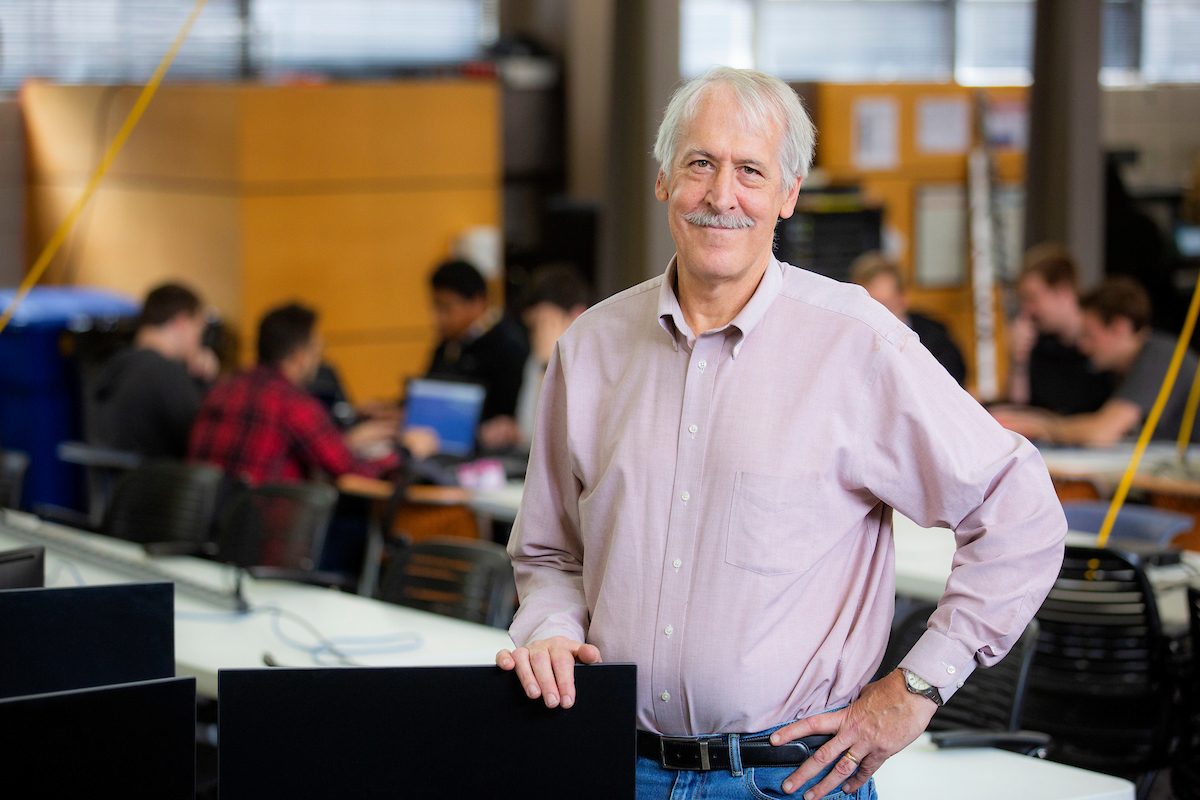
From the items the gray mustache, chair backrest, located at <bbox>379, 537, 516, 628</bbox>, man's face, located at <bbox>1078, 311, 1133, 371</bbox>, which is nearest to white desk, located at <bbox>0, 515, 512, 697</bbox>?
chair backrest, located at <bbox>379, 537, 516, 628</bbox>

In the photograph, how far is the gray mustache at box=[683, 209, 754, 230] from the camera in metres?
1.62

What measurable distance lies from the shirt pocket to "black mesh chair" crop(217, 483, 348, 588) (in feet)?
8.36


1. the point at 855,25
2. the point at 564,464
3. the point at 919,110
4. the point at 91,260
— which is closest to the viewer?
the point at 564,464

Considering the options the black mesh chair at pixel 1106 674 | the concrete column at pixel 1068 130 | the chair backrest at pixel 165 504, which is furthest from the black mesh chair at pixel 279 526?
the concrete column at pixel 1068 130

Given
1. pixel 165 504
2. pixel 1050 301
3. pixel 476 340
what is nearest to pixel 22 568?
pixel 165 504

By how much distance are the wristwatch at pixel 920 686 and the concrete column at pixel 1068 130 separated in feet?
19.4

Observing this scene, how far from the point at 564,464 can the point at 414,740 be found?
454 millimetres

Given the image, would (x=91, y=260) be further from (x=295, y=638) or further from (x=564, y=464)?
(x=564, y=464)

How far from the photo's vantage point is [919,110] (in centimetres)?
905

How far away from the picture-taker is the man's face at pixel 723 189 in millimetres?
1617

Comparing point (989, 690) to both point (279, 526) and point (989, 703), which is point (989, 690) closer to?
point (989, 703)

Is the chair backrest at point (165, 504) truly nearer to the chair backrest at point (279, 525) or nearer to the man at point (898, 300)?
the chair backrest at point (279, 525)

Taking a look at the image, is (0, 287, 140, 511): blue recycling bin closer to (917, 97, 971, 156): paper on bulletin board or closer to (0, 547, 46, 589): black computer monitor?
(0, 547, 46, 589): black computer monitor

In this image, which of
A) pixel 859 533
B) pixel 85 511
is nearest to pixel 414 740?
pixel 859 533
